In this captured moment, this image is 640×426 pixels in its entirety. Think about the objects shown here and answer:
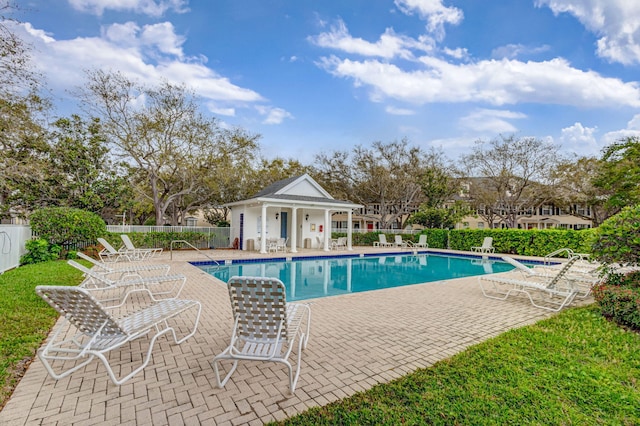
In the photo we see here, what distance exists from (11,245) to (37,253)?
168 cm

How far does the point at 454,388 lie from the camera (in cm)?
290

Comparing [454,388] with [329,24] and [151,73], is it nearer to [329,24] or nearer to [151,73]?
[329,24]

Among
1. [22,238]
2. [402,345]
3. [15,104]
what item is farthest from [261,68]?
[402,345]

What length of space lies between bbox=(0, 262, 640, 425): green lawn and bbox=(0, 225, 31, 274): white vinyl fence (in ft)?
18.8

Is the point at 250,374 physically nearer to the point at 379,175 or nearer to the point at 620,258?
the point at 620,258

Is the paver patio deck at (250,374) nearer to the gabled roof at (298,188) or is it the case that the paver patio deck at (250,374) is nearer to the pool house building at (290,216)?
the pool house building at (290,216)

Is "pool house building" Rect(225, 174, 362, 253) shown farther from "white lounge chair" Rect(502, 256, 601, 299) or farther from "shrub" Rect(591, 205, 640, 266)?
"shrub" Rect(591, 205, 640, 266)

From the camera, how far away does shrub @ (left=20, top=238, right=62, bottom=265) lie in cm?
1046

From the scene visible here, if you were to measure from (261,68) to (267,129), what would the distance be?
7514 mm

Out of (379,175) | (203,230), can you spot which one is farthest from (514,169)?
(203,230)

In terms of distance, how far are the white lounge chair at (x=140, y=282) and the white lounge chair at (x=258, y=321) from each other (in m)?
3.70

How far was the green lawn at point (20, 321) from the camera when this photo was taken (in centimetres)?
326

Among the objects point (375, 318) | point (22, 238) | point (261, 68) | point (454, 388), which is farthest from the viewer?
point (261, 68)

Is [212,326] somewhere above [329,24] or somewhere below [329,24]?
below
